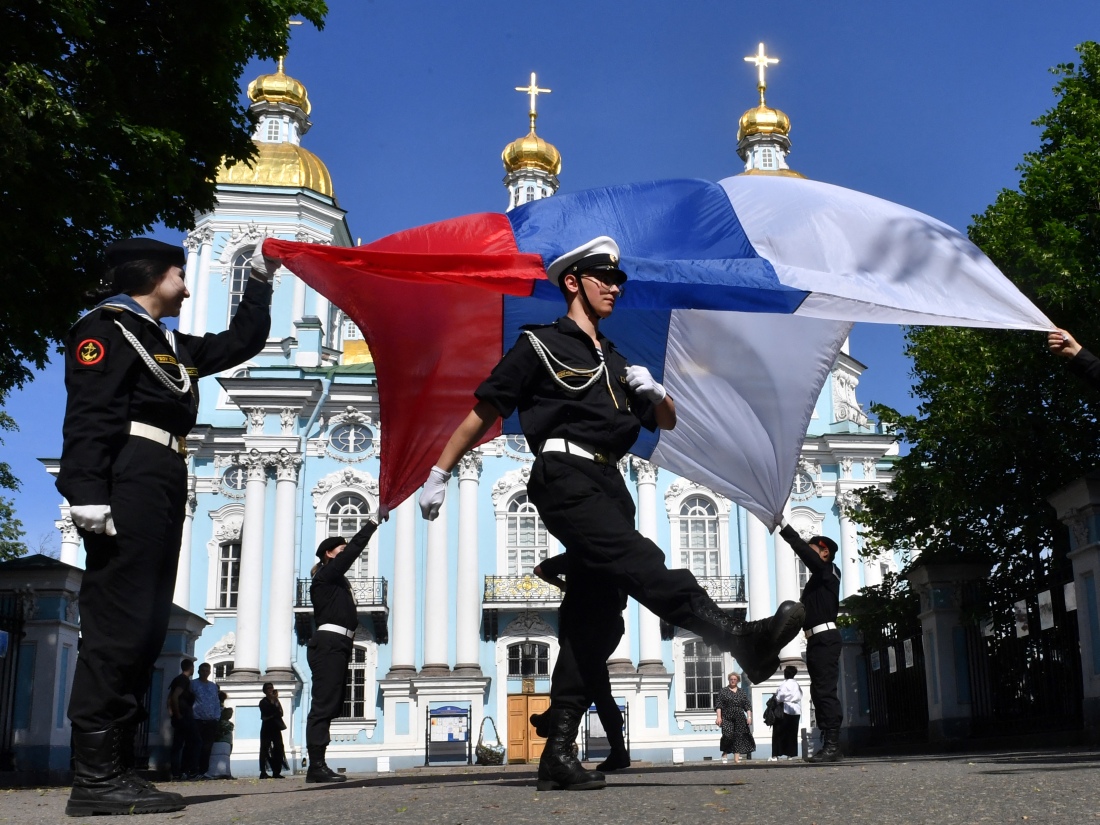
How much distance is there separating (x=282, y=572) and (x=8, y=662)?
24.9 m

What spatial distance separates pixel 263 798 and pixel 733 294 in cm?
362

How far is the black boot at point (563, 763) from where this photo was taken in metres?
5.07

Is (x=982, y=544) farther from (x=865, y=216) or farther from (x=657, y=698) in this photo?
(x=657, y=698)

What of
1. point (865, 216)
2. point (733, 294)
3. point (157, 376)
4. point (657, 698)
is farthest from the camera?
point (657, 698)

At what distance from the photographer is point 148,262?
5395 mm

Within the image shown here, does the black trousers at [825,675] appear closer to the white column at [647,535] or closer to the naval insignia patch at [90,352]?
the naval insignia patch at [90,352]

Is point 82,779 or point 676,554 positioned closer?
point 82,779

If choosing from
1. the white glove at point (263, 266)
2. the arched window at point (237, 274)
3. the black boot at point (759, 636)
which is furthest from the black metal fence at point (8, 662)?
the arched window at point (237, 274)

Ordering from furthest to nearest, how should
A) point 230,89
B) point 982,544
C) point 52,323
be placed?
point 982,544, point 230,89, point 52,323

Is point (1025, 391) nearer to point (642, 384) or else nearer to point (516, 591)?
point (642, 384)

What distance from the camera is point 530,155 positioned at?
5141 cm

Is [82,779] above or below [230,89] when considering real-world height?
below

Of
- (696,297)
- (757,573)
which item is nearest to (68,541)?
(757,573)

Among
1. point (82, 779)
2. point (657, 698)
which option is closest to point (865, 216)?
point (82, 779)
